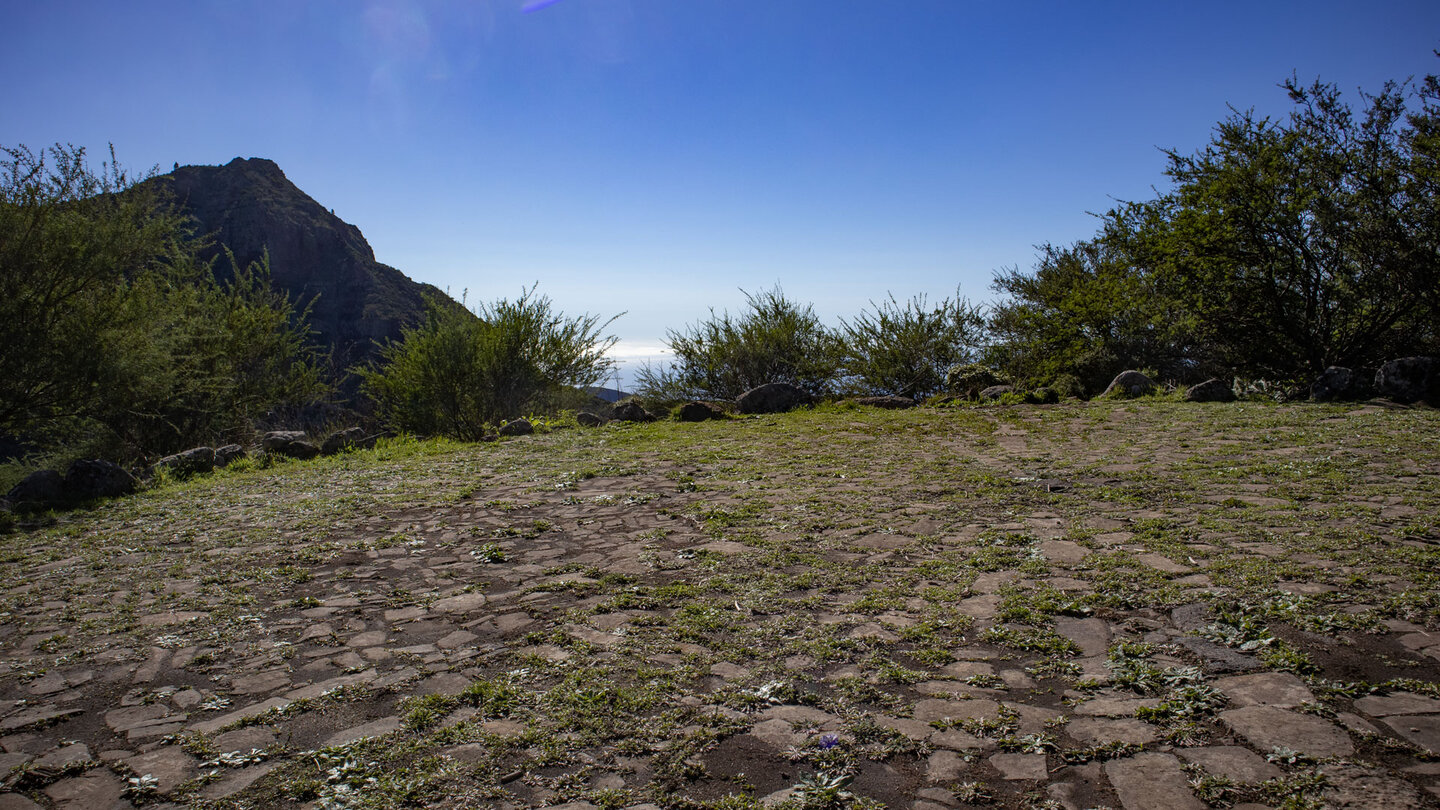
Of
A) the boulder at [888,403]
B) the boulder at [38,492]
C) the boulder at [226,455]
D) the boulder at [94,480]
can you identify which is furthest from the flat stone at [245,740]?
the boulder at [888,403]

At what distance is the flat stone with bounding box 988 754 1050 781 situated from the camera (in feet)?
6.06

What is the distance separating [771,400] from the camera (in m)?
12.4

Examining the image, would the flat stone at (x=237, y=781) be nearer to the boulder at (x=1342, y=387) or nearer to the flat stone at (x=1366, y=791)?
the flat stone at (x=1366, y=791)

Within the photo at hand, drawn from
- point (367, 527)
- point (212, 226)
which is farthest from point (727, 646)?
point (212, 226)

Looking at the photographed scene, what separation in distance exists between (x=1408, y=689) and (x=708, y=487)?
4.33m

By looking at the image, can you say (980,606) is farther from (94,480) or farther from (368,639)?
(94,480)

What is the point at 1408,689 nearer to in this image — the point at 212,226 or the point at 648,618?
the point at 648,618

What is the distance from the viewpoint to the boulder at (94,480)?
274 inches

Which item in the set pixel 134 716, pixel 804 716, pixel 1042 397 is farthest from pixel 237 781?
pixel 1042 397

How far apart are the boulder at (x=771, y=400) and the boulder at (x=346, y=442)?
610 cm

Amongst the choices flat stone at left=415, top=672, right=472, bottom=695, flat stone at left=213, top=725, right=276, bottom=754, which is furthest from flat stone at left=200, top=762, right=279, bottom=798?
flat stone at left=415, top=672, right=472, bottom=695

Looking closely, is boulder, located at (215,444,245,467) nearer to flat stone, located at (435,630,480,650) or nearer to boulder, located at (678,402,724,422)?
boulder, located at (678,402,724,422)

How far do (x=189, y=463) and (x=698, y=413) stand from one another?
688 cm

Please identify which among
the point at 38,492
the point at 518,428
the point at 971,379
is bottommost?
the point at 38,492
